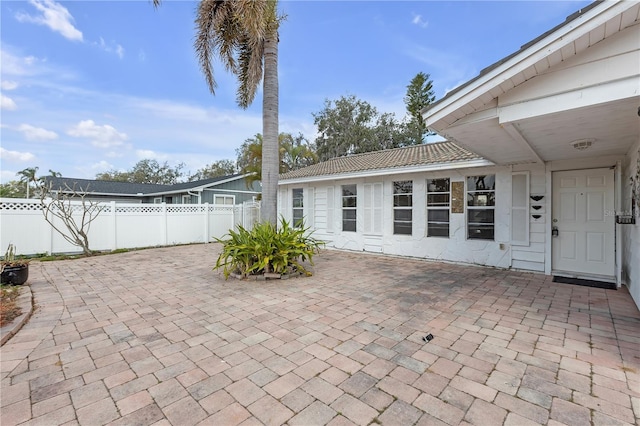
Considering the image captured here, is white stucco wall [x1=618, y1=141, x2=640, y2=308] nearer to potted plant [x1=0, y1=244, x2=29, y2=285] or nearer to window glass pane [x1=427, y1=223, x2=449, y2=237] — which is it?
window glass pane [x1=427, y1=223, x2=449, y2=237]

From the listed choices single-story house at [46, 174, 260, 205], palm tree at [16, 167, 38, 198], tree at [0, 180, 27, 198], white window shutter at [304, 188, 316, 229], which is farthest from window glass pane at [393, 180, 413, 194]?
tree at [0, 180, 27, 198]

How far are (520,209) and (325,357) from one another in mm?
5773

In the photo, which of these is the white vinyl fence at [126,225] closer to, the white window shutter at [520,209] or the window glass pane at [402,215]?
the window glass pane at [402,215]

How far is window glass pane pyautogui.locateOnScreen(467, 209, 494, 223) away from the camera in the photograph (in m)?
6.55

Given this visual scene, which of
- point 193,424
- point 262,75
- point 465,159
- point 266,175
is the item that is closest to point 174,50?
point 262,75

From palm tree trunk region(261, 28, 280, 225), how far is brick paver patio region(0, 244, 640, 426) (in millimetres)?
Result: 2273

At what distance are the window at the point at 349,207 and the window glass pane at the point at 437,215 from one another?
2.39m

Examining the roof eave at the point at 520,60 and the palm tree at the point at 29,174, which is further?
the palm tree at the point at 29,174

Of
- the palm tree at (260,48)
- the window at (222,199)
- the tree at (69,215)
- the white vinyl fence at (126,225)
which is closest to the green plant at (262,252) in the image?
the palm tree at (260,48)

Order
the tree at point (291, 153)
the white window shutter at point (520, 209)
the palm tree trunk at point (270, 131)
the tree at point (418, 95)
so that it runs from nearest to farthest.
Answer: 1. the white window shutter at point (520, 209)
2. the palm tree trunk at point (270, 131)
3. the tree at point (291, 153)
4. the tree at point (418, 95)

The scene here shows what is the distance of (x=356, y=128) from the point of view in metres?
24.5

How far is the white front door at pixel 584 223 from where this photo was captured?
527 cm

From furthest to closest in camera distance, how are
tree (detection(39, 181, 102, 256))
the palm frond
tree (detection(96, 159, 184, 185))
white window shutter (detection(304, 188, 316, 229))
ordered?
1. tree (detection(96, 159, 184, 185))
2. white window shutter (detection(304, 188, 316, 229))
3. tree (detection(39, 181, 102, 256))
4. the palm frond

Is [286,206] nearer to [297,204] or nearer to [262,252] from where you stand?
[297,204]
